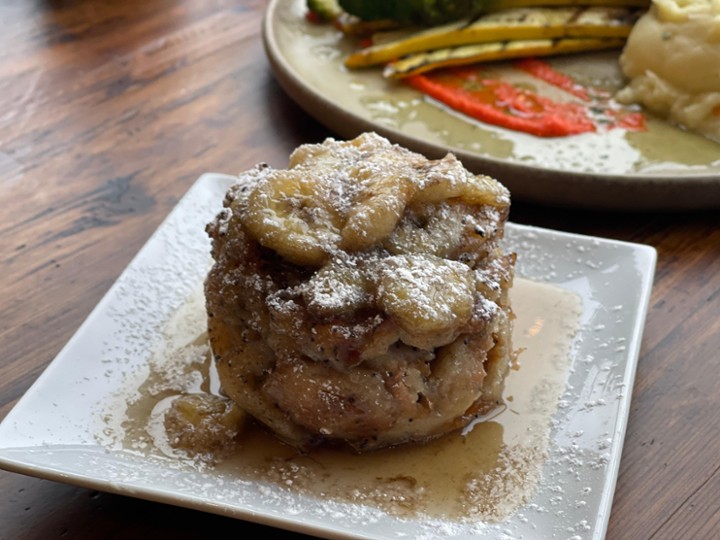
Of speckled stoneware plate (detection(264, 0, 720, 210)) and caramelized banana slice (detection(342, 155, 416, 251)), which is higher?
caramelized banana slice (detection(342, 155, 416, 251))

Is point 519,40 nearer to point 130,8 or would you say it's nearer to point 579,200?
point 579,200

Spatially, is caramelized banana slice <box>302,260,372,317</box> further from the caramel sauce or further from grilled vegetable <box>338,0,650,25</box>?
grilled vegetable <box>338,0,650,25</box>

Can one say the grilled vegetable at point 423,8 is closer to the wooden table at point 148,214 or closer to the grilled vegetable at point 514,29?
the grilled vegetable at point 514,29

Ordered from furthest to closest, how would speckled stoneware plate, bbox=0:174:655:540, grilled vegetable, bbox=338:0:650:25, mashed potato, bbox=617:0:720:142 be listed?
grilled vegetable, bbox=338:0:650:25 → mashed potato, bbox=617:0:720:142 → speckled stoneware plate, bbox=0:174:655:540

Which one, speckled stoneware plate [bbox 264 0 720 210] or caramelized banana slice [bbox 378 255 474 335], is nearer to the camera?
caramelized banana slice [bbox 378 255 474 335]

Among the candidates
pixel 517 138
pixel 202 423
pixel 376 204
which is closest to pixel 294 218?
pixel 376 204

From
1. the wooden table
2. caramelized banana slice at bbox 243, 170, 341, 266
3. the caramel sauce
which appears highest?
caramelized banana slice at bbox 243, 170, 341, 266

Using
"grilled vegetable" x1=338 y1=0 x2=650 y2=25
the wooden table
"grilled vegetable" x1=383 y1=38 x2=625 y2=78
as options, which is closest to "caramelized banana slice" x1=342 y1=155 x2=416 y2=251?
the wooden table

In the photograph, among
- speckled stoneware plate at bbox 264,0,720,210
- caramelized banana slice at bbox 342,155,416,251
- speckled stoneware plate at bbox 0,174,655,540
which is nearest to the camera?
speckled stoneware plate at bbox 0,174,655,540

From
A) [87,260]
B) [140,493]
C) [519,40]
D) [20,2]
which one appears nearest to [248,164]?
[87,260]
